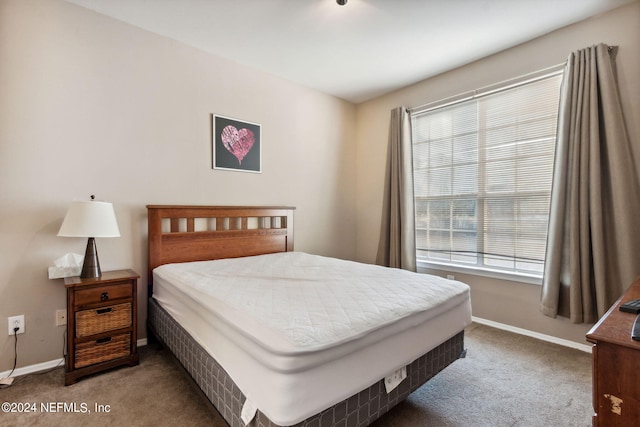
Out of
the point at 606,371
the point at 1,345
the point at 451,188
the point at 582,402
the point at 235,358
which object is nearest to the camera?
the point at 606,371

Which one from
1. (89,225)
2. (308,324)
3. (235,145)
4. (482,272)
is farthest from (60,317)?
(482,272)

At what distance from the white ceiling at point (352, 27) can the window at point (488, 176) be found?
50cm

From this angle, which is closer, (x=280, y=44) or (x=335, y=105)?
(x=280, y=44)

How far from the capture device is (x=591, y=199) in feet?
7.28

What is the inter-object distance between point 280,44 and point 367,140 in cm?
181

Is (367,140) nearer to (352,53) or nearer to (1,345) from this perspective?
(352,53)

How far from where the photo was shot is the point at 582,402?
1716 mm

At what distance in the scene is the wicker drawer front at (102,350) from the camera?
1901 millimetres

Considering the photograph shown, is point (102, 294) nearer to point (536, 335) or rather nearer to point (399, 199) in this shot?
point (399, 199)

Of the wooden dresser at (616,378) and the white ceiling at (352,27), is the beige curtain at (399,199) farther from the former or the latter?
the wooden dresser at (616,378)

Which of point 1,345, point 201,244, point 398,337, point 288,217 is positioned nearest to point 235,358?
point 398,337

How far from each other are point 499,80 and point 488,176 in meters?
0.92

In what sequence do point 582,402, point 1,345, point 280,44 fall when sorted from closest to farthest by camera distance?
point 582,402, point 1,345, point 280,44

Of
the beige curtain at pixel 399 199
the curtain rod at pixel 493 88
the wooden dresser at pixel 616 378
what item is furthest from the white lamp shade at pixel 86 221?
the curtain rod at pixel 493 88
